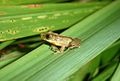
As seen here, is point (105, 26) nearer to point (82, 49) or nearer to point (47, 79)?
point (82, 49)

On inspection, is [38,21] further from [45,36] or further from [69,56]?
[69,56]

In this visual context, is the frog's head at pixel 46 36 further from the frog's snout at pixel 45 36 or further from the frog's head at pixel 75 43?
the frog's head at pixel 75 43

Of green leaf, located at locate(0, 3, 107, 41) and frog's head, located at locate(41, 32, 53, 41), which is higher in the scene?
green leaf, located at locate(0, 3, 107, 41)

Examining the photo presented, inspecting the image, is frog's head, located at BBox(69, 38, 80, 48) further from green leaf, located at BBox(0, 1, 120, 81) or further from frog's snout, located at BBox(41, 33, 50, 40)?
frog's snout, located at BBox(41, 33, 50, 40)

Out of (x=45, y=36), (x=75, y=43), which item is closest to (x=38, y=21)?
(x=45, y=36)

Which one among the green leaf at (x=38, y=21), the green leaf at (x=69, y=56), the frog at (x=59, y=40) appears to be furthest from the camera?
the frog at (x=59, y=40)

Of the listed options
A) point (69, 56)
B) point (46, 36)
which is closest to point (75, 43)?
point (69, 56)

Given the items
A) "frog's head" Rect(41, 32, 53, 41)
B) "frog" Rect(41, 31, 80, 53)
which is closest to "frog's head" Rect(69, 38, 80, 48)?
"frog" Rect(41, 31, 80, 53)

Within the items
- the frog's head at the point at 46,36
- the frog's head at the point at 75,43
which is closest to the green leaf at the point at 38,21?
the frog's head at the point at 46,36

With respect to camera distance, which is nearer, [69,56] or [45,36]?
[69,56]

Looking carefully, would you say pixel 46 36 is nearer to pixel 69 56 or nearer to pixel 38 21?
pixel 38 21

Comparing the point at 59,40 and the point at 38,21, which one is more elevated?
the point at 38,21
